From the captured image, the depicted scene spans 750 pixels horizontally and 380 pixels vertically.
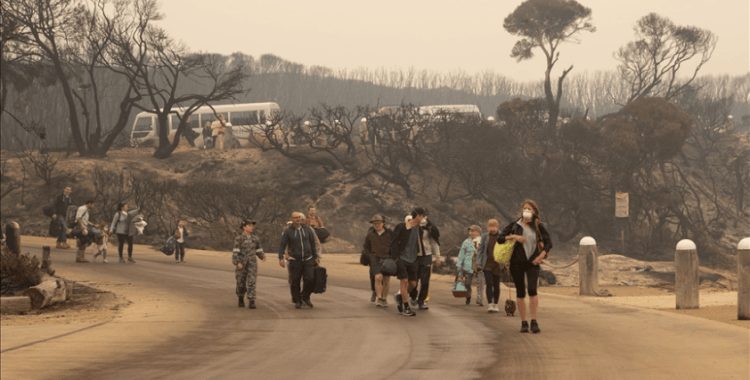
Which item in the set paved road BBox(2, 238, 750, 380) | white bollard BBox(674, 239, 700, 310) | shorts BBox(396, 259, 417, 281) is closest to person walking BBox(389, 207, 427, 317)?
shorts BBox(396, 259, 417, 281)

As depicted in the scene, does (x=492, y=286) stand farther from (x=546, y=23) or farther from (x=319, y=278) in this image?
(x=546, y=23)

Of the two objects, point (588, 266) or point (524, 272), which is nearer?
point (524, 272)

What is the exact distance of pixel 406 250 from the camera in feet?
46.5

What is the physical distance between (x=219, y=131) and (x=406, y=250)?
41.6 metres

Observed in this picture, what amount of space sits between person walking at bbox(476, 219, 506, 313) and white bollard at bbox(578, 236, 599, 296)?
3950 millimetres

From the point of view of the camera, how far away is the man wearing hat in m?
14.9

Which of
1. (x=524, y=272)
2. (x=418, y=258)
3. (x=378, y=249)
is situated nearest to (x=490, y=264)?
(x=418, y=258)

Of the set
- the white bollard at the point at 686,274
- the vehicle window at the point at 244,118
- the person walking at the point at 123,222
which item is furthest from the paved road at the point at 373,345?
the vehicle window at the point at 244,118

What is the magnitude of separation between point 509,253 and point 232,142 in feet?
143

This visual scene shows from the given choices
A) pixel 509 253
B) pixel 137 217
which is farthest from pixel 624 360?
pixel 137 217

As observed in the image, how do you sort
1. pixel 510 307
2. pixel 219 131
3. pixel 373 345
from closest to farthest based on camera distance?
pixel 373 345 → pixel 510 307 → pixel 219 131

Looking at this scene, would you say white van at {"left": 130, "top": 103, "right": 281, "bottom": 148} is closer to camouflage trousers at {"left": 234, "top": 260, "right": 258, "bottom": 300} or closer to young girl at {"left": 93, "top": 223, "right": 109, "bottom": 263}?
young girl at {"left": 93, "top": 223, "right": 109, "bottom": 263}

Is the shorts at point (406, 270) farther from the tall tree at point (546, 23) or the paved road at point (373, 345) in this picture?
the tall tree at point (546, 23)

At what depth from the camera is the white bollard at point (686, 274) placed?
1462 centimetres
